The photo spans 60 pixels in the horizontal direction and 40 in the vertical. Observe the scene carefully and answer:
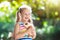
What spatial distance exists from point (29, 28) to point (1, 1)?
0.82 ft

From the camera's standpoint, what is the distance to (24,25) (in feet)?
2.45

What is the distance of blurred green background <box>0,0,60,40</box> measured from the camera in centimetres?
75

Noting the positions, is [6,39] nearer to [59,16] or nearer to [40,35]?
[40,35]

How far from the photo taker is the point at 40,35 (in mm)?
751

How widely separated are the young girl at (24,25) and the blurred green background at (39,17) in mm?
25

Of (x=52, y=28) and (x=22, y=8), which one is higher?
(x=22, y=8)

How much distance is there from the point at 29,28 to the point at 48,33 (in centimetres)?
12

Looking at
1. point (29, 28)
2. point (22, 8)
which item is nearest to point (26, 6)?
point (22, 8)

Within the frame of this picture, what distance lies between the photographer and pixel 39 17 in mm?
766

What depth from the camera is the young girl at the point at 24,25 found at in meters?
0.75

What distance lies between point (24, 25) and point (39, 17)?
0.36 ft

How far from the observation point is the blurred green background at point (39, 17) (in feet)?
2.46

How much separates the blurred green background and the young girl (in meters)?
0.03

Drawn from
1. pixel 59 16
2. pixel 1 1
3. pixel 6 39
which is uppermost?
pixel 1 1
